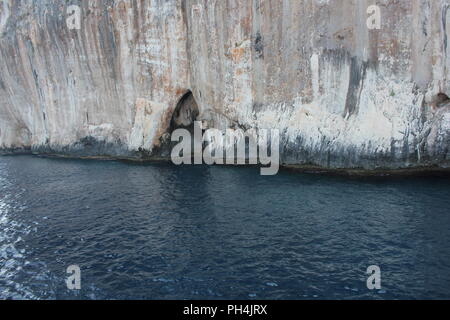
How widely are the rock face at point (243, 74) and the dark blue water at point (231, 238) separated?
4.88 m

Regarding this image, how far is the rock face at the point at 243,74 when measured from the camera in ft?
103

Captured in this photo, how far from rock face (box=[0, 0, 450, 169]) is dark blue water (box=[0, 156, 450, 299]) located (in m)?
4.88

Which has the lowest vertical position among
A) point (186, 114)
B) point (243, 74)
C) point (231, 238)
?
point (231, 238)

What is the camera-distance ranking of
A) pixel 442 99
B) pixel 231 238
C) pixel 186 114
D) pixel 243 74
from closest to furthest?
pixel 231 238
pixel 442 99
pixel 243 74
pixel 186 114

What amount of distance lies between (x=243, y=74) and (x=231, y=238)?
21470 mm

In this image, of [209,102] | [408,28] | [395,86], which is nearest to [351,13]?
[408,28]

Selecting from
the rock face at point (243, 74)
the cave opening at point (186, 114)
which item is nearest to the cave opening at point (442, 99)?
the rock face at point (243, 74)

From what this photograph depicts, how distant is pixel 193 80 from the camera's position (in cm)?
4378

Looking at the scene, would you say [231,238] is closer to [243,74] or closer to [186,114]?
[243,74]

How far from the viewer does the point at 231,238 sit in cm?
2273

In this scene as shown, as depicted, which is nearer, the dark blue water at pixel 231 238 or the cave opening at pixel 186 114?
the dark blue water at pixel 231 238

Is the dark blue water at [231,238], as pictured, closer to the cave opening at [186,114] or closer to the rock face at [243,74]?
the rock face at [243,74]

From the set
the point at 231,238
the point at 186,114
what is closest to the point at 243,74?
the point at 186,114

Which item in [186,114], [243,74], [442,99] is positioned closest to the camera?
[442,99]
